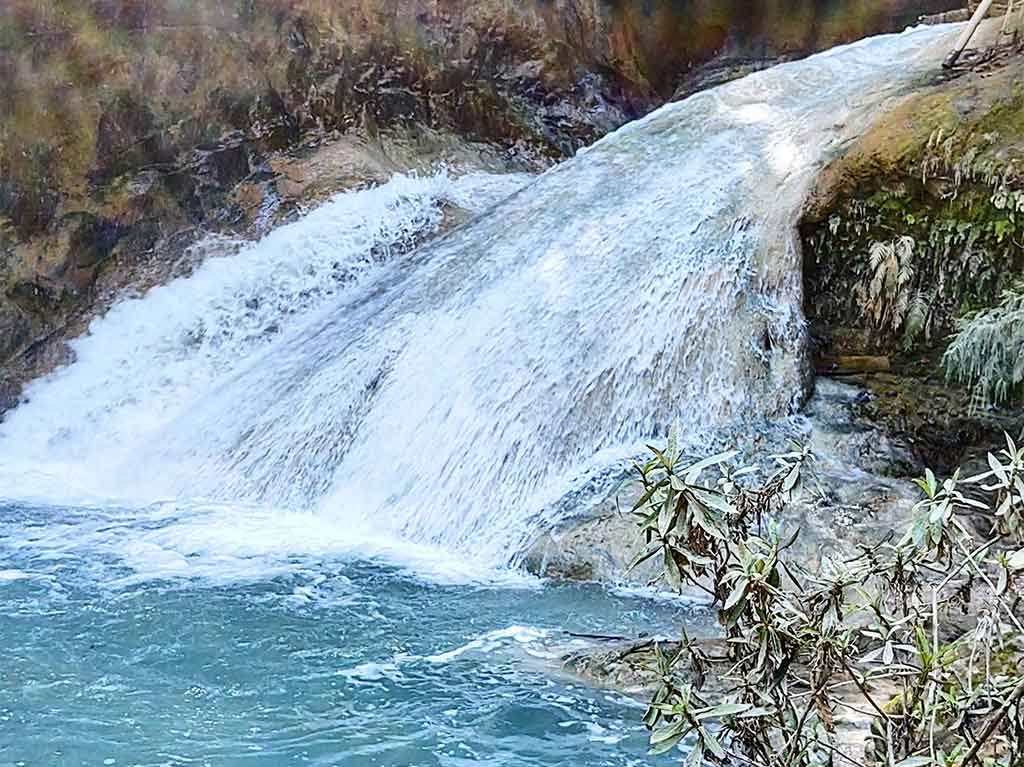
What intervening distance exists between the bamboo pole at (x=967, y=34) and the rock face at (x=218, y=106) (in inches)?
225

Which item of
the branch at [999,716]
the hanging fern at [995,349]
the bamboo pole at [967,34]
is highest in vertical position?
the bamboo pole at [967,34]

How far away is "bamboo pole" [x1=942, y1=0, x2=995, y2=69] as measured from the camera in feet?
28.1

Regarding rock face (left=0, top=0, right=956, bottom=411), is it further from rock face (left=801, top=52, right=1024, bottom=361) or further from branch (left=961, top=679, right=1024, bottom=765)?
branch (left=961, top=679, right=1024, bottom=765)

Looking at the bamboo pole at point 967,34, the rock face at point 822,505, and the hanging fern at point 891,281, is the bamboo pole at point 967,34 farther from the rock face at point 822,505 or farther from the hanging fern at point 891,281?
the rock face at point 822,505

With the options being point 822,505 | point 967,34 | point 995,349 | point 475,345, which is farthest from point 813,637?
point 967,34

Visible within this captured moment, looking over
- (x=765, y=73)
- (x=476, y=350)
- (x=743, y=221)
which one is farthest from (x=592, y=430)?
(x=765, y=73)

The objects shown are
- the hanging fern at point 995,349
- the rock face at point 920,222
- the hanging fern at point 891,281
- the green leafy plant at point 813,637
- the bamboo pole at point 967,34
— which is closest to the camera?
the green leafy plant at point 813,637

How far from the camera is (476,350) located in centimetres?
873

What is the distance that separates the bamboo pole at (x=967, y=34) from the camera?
28.1 feet

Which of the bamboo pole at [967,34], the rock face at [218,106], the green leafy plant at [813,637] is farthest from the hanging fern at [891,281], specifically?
the rock face at [218,106]

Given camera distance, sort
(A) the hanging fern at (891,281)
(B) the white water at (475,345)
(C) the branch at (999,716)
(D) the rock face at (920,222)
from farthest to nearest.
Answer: (B) the white water at (475,345) < (A) the hanging fern at (891,281) < (D) the rock face at (920,222) < (C) the branch at (999,716)

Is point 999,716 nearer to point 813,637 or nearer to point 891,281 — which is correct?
point 813,637

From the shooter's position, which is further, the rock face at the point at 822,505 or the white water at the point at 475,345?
the white water at the point at 475,345

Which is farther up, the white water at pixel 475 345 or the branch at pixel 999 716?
the branch at pixel 999 716
